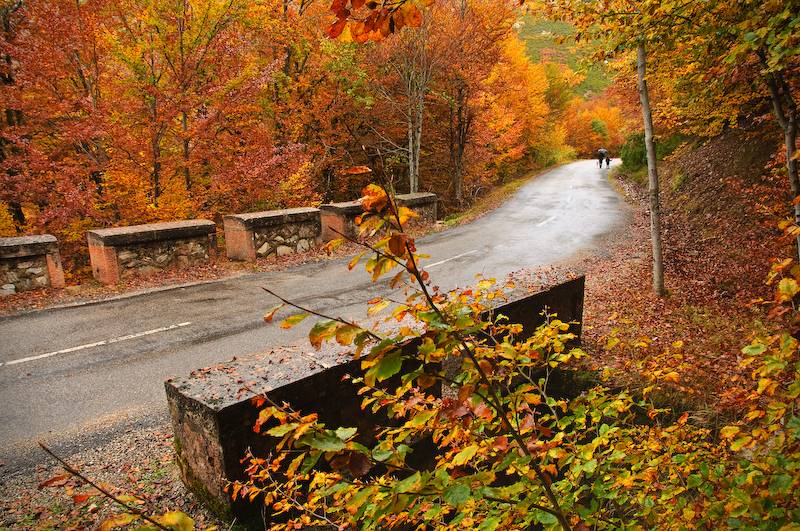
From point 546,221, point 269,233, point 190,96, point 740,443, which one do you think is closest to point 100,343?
point 269,233

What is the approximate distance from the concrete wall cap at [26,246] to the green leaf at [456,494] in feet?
31.7

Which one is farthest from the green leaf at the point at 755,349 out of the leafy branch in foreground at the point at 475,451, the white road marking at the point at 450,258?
the white road marking at the point at 450,258

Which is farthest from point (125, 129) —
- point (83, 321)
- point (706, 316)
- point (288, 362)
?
point (706, 316)

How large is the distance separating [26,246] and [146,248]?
6.35ft

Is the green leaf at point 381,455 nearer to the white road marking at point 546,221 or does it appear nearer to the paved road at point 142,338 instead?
the paved road at point 142,338

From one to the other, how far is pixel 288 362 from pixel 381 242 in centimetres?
274

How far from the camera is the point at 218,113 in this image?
1341 centimetres

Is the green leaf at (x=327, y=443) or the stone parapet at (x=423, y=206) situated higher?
the green leaf at (x=327, y=443)

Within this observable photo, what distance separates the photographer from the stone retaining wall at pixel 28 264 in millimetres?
8195

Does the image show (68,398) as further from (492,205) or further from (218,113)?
(492,205)

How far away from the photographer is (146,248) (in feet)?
31.7

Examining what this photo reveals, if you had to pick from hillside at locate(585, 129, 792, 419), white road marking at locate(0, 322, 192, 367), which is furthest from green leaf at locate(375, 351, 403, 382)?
white road marking at locate(0, 322, 192, 367)

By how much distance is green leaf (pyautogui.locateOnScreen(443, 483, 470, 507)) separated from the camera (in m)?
1.44

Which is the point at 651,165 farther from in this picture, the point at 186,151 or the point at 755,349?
the point at 186,151
